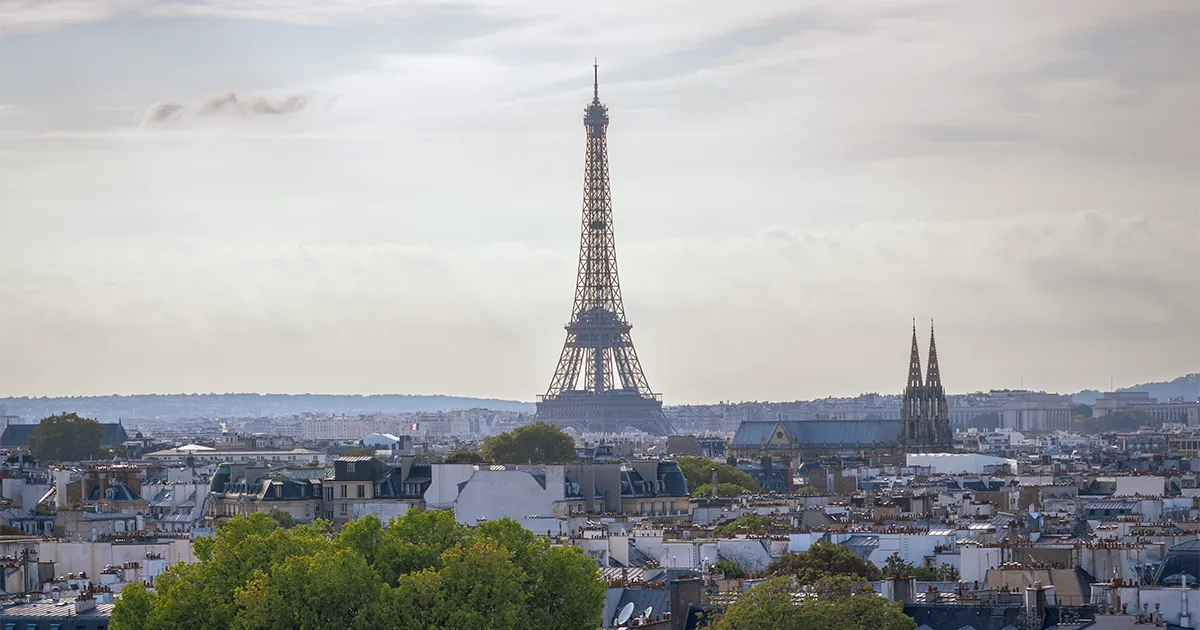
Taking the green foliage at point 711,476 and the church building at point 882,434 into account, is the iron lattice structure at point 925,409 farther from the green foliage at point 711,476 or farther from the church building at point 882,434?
the green foliage at point 711,476

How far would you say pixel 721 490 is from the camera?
102500mm

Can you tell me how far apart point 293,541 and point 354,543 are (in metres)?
1.03

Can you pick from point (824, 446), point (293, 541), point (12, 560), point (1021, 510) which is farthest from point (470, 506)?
point (824, 446)

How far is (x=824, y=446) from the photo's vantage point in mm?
190625

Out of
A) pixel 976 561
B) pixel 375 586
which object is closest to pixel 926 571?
pixel 976 561

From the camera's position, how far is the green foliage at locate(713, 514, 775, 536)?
6844cm

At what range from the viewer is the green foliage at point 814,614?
4116 cm

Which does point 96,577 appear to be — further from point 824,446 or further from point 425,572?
point 824,446

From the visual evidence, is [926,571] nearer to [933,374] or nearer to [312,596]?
[312,596]

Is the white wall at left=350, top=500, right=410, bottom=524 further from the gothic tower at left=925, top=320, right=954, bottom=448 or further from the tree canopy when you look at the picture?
the gothic tower at left=925, top=320, right=954, bottom=448

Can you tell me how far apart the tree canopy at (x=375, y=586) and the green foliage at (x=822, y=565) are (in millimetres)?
7716

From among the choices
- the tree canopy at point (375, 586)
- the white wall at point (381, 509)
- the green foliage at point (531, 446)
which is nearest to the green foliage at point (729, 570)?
the tree canopy at point (375, 586)

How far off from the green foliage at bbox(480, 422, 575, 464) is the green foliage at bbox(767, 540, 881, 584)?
192ft

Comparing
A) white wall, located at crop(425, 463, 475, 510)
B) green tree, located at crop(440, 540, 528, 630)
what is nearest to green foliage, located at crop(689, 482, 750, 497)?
white wall, located at crop(425, 463, 475, 510)
